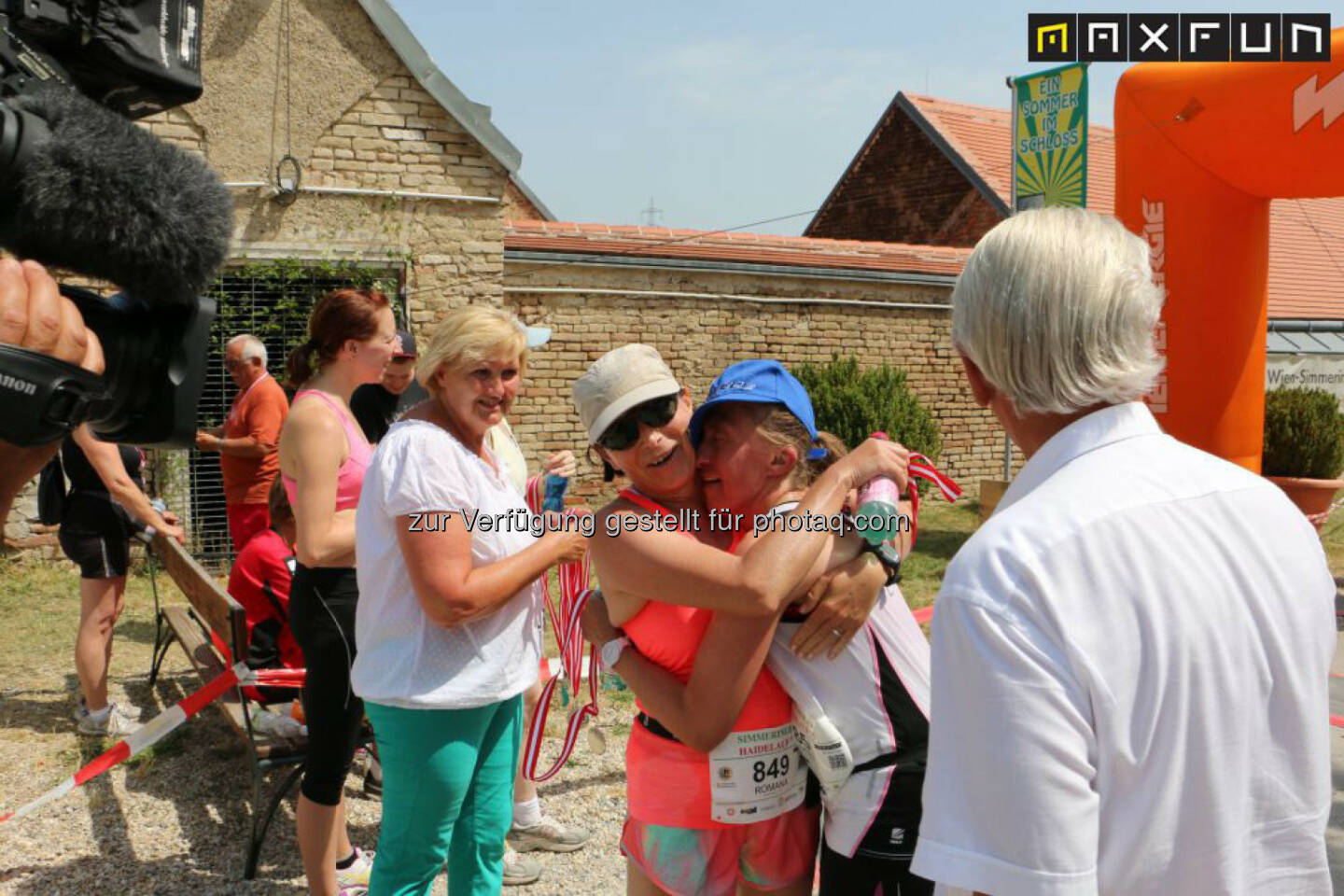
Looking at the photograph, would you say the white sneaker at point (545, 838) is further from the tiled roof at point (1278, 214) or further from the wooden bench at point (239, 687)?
the tiled roof at point (1278, 214)

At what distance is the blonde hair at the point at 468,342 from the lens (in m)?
2.69

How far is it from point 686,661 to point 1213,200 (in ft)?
17.4

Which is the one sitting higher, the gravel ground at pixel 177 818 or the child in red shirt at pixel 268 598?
the child in red shirt at pixel 268 598

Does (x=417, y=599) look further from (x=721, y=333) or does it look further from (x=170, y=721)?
(x=721, y=333)

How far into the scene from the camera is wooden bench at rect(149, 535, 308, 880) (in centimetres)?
355

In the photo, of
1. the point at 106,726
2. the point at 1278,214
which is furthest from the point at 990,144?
the point at 106,726

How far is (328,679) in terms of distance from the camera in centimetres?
304

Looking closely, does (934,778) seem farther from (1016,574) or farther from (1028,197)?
(1028,197)

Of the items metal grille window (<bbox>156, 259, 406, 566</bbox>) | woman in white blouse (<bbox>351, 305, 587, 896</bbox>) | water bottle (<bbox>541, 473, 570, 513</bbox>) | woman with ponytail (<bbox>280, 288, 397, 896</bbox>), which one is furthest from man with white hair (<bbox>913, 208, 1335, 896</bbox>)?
metal grille window (<bbox>156, 259, 406, 566</bbox>)

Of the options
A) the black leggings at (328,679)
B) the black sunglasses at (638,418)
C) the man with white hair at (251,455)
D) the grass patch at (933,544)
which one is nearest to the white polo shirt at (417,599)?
the black leggings at (328,679)

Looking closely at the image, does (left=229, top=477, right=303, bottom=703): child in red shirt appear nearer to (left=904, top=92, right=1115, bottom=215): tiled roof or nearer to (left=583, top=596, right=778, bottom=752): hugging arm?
(left=583, top=596, right=778, bottom=752): hugging arm

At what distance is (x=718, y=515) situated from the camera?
7.16 feet

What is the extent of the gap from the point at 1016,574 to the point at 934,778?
0.89 ft

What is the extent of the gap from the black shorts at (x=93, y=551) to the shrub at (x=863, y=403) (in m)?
7.90
